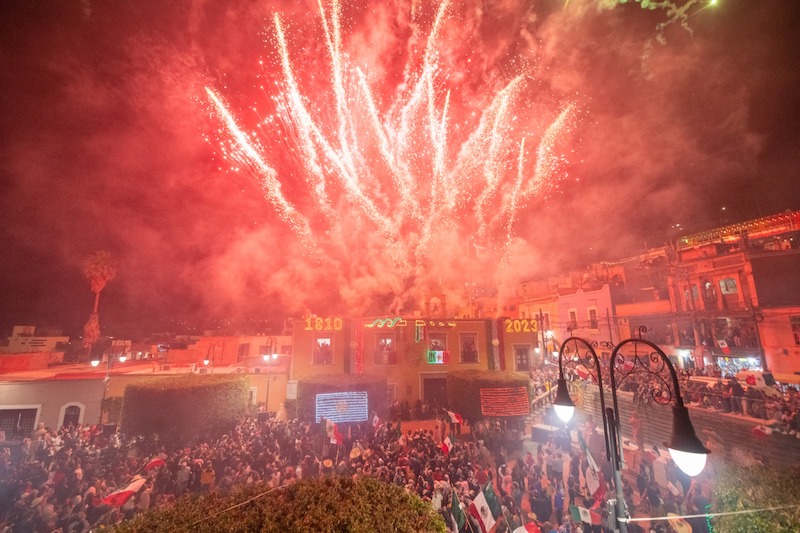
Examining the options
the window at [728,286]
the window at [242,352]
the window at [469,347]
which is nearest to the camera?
the window at [728,286]

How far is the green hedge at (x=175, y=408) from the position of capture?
2052 centimetres

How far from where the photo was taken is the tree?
628cm

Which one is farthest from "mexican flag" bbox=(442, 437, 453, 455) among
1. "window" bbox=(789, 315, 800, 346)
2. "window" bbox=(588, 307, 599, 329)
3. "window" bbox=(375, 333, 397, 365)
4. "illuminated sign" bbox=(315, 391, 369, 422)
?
"window" bbox=(588, 307, 599, 329)

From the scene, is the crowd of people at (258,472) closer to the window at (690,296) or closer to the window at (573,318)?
the window at (690,296)

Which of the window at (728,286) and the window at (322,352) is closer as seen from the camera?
the window at (322,352)

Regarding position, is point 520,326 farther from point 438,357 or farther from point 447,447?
point 447,447

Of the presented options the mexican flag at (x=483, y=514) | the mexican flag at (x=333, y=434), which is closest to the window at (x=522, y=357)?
the mexican flag at (x=333, y=434)

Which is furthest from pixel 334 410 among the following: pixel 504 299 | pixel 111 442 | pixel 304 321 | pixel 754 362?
pixel 504 299

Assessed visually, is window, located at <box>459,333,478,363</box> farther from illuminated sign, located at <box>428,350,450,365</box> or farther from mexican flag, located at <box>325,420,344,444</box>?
mexican flag, located at <box>325,420,344,444</box>

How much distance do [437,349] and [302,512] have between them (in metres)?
23.7

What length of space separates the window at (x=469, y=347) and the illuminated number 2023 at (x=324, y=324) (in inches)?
392

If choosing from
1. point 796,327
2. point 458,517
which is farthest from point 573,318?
point 458,517

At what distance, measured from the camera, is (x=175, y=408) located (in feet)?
68.0

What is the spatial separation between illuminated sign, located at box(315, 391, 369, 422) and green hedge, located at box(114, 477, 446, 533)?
16835mm
